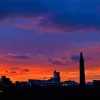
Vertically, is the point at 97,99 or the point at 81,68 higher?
the point at 81,68

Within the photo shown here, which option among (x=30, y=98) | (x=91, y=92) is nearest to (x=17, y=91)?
(x=30, y=98)

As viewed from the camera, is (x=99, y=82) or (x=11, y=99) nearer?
(x=11, y=99)

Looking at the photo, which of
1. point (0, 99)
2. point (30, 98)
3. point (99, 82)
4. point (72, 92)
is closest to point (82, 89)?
point (72, 92)

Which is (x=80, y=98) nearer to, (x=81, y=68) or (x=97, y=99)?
(x=97, y=99)

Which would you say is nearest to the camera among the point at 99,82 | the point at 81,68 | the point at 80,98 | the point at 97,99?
the point at 97,99

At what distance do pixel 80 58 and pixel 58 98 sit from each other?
3399 cm

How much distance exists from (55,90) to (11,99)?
2023 cm

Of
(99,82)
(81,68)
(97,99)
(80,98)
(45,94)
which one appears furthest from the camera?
(99,82)

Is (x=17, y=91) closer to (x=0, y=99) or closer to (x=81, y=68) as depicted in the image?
(x=0, y=99)

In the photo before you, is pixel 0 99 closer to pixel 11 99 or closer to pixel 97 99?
pixel 11 99

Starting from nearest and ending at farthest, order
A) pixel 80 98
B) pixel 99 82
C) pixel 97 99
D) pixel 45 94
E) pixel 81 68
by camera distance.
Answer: pixel 97 99, pixel 80 98, pixel 45 94, pixel 81 68, pixel 99 82

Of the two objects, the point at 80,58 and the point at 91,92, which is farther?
the point at 80,58

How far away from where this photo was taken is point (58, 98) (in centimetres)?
13762

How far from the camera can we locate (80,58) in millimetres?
167125
